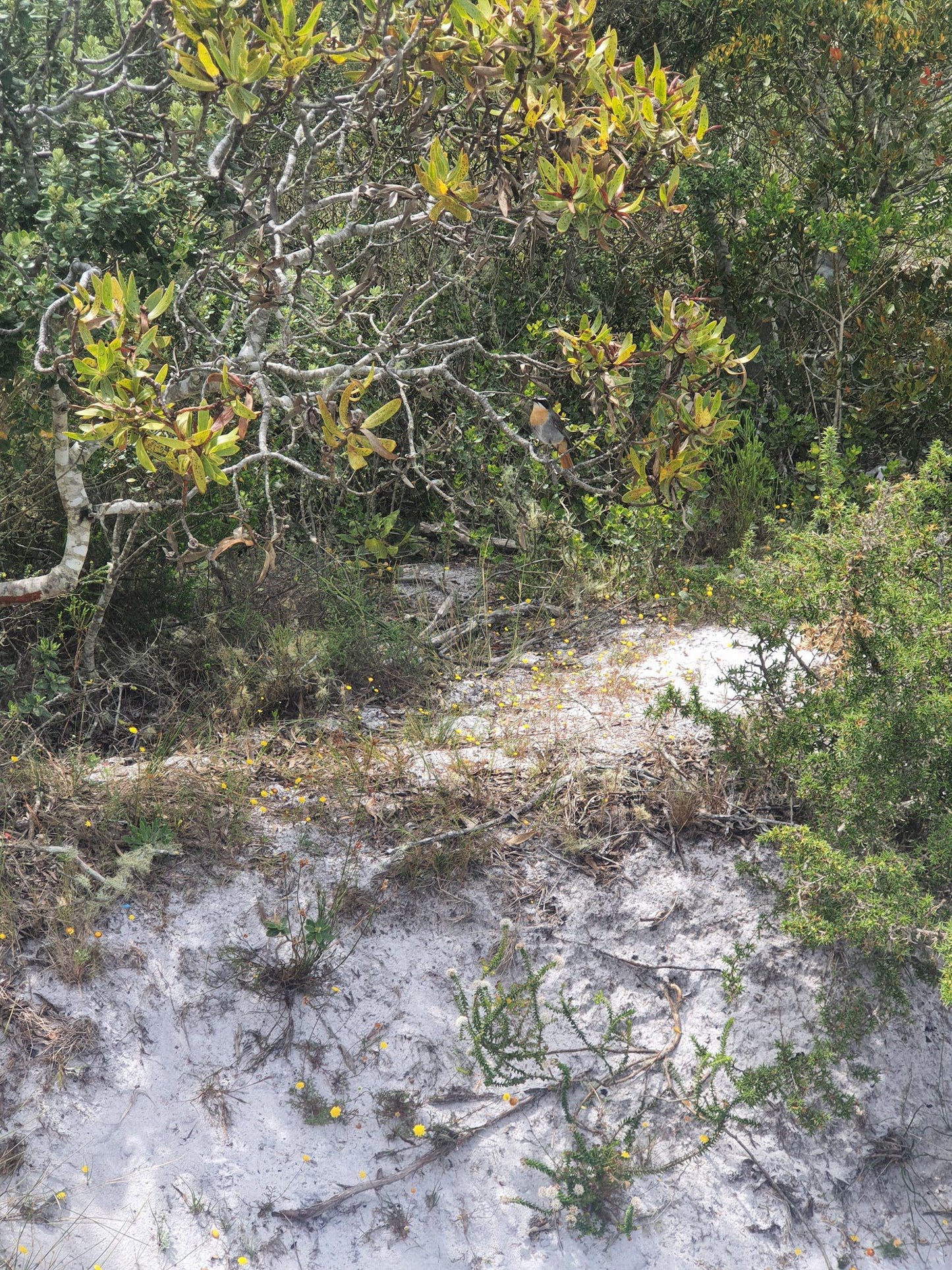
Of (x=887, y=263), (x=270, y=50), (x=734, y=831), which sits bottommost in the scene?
(x=734, y=831)

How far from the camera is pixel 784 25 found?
18.2 feet

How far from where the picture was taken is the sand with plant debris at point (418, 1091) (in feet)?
9.09

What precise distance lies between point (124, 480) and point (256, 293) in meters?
0.99

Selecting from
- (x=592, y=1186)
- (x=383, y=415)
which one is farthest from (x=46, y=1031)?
(x=383, y=415)

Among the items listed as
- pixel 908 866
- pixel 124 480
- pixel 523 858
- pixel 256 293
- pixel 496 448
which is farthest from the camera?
pixel 496 448

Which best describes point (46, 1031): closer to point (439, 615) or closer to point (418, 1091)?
point (418, 1091)

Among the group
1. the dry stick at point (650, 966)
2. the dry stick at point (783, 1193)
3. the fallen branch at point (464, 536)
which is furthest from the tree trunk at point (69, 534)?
the dry stick at point (783, 1193)

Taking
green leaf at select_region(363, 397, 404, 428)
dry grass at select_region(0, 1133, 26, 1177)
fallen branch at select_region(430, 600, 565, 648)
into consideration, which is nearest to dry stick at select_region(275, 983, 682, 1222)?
dry grass at select_region(0, 1133, 26, 1177)

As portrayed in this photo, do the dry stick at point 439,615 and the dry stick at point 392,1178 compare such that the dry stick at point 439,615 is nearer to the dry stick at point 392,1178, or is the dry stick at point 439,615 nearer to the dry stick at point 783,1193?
the dry stick at point 392,1178

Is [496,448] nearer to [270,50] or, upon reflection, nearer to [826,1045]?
[270,50]

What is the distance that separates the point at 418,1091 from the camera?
3021 mm

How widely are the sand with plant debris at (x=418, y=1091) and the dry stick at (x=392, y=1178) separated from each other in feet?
0.05

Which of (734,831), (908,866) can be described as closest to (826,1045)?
(908,866)

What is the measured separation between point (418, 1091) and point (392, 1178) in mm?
240
